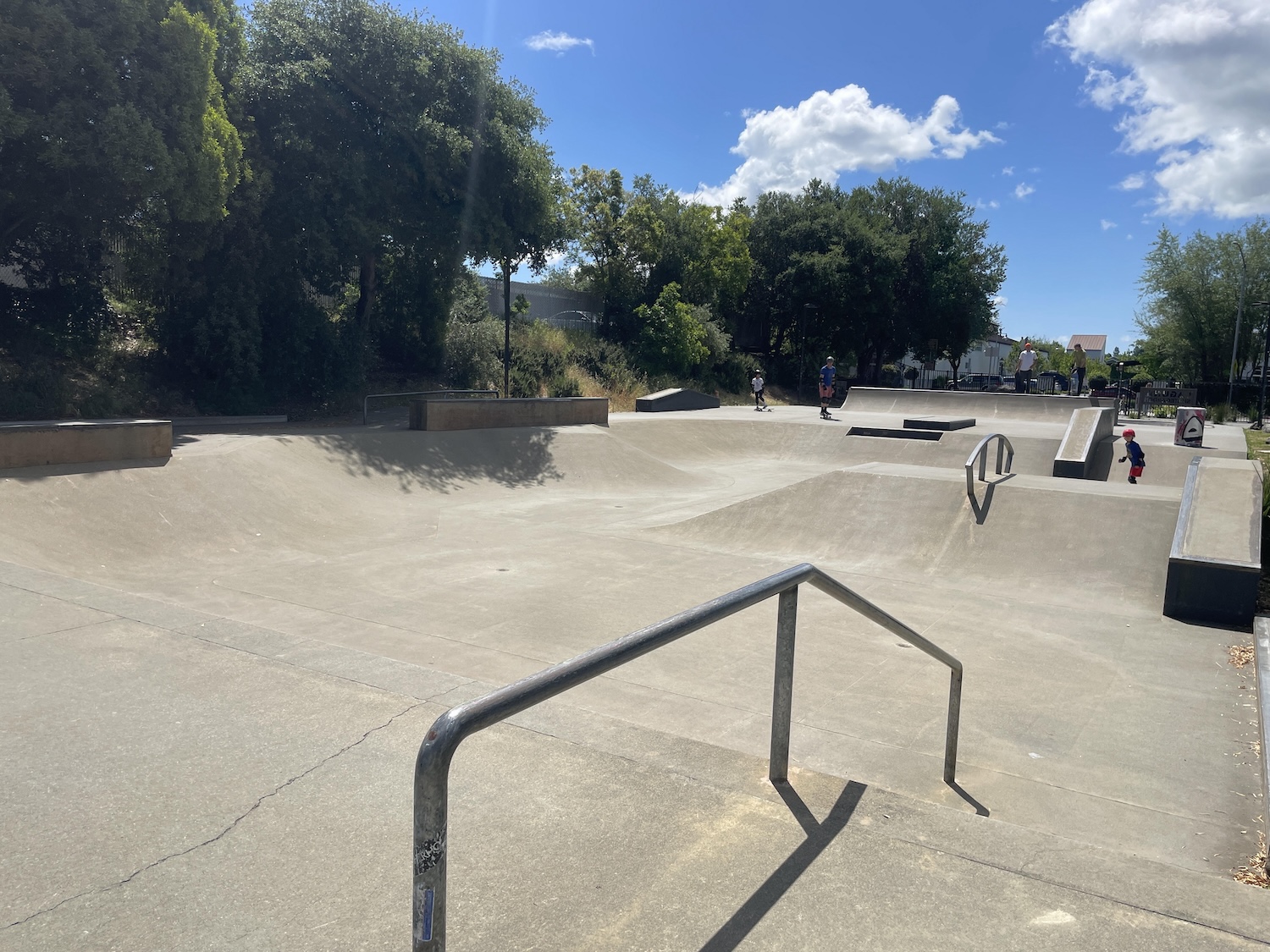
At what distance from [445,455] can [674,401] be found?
12.6 m

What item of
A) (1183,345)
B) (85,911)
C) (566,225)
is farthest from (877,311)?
(85,911)

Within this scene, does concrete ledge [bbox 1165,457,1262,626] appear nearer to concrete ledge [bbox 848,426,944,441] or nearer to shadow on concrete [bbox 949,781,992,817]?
shadow on concrete [bbox 949,781,992,817]

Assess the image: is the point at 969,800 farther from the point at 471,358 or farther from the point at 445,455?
the point at 471,358

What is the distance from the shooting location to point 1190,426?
16891 mm

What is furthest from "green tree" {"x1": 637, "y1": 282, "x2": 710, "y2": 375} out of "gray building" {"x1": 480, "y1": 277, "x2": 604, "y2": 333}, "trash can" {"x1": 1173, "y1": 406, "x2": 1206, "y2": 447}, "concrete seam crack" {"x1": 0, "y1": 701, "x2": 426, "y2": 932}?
"concrete seam crack" {"x1": 0, "y1": 701, "x2": 426, "y2": 932}

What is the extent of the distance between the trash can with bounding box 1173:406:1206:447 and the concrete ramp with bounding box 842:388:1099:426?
5.86 metres

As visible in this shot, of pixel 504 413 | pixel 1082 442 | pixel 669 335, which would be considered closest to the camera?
pixel 1082 442

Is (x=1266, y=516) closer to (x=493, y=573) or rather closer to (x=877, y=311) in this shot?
(x=493, y=573)

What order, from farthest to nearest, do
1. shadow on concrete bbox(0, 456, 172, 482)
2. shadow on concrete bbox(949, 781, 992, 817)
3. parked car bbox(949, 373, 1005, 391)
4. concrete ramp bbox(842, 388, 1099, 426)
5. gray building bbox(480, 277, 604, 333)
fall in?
parked car bbox(949, 373, 1005, 391) → gray building bbox(480, 277, 604, 333) → concrete ramp bbox(842, 388, 1099, 426) → shadow on concrete bbox(0, 456, 172, 482) → shadow on concrete bbox(949, 781, 992, 817)

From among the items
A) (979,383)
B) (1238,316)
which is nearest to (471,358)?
(1238,316)

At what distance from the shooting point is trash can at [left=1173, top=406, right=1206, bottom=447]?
16.7 meters

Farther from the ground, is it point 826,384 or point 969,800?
point 826,384

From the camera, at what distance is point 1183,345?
40.8 m

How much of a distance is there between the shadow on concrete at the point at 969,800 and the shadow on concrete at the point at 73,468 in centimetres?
918
